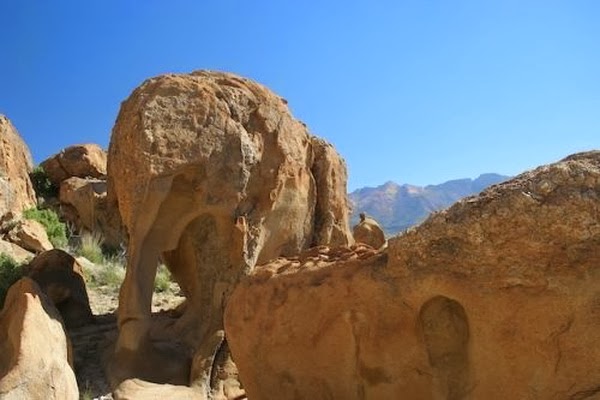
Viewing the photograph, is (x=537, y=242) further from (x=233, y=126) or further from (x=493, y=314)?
(x=233, y=126)

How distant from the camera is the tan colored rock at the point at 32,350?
179 inches

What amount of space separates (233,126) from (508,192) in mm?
4581

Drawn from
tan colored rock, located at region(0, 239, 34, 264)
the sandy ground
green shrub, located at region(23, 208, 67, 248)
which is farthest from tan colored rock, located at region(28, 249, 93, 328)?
green shrub, located at region(23, 208, 67, 248)

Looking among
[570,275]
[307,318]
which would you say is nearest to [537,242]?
[570,275]

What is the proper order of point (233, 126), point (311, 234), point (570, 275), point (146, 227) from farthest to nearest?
point (311, 234) → point (233, 126) → point (146, 227) → point (570, 275)

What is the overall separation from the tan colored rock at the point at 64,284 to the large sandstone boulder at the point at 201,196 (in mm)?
982

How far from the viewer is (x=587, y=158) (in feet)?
9.91

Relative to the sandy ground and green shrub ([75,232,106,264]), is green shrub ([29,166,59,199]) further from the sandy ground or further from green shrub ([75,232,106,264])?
the sandy ground

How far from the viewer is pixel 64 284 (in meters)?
7.52

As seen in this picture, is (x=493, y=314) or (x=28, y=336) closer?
(x=493, y=314)

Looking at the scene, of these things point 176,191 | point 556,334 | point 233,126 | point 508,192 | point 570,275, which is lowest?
point 556,334

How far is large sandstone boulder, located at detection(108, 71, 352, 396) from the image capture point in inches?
264

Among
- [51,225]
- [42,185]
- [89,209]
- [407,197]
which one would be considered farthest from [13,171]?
[407,197]

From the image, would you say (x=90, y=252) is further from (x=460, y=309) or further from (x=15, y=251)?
(x=460, y=309)
